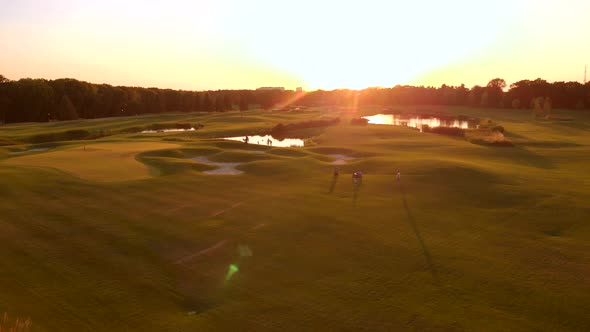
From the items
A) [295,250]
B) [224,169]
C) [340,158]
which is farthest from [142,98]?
[295,250]

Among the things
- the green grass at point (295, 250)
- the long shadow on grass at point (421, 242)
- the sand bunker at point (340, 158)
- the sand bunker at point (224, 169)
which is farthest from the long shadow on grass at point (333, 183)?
the sand bunker at point (224, 169)

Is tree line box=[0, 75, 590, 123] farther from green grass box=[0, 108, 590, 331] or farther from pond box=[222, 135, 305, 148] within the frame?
green grass box=[0, 108, 590, 331]

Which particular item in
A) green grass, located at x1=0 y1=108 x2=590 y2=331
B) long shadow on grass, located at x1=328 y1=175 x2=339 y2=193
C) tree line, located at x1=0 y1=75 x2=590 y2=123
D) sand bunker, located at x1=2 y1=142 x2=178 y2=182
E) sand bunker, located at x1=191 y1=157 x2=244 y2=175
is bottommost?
green grass, located at x1=0 y1=108 x2=590 y2=331

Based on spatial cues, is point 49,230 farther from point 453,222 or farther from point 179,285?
point 453,222

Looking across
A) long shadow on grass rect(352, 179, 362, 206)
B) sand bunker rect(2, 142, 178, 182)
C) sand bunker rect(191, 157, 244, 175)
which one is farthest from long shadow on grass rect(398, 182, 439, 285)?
sand bunker rect(2, 142, 178, 182)

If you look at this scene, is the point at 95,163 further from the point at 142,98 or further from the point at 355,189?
the point at 142,98

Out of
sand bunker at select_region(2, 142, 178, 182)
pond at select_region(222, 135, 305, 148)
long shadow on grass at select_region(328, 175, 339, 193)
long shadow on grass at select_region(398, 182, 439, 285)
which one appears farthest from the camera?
pond at select_region(222, 135, 305, 148)

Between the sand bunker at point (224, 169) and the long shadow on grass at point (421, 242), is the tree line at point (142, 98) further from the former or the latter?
the long shadow on grass at point (421, 242)

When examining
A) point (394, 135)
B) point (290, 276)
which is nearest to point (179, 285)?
Answer: point (290, 276)
